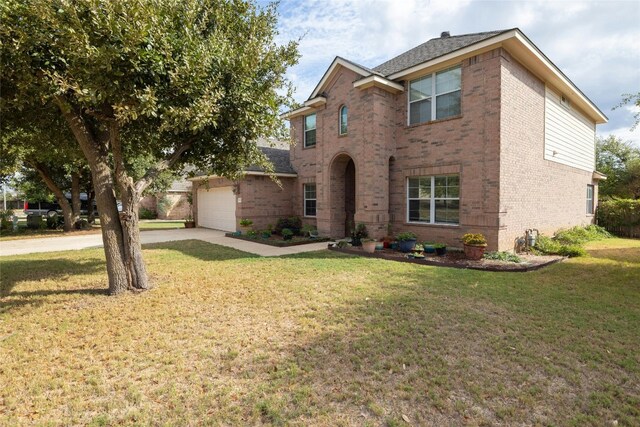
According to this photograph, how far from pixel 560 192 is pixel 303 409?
15499mm

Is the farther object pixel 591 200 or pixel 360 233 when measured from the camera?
pixel 591 200

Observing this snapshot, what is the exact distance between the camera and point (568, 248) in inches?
400

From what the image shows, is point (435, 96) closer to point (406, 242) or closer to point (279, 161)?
point (406, 242)

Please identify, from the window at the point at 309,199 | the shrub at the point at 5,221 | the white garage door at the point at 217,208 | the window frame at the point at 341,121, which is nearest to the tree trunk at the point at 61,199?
the shrub at the point at 5,221

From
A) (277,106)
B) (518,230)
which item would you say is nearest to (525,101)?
(518,230)

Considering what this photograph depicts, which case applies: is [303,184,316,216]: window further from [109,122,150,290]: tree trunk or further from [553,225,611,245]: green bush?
[553,225,611,245]: green bush

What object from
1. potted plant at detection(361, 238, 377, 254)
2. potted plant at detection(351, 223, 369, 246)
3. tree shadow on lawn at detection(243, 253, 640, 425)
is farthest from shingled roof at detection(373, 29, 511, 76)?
tree shadow on lawn at detection(243, 253, 640, 425)

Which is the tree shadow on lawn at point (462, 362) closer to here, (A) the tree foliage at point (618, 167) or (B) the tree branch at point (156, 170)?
(B) the tree branch at point (156, 170)

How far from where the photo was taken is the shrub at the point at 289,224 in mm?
15860

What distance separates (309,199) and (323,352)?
12948 mm

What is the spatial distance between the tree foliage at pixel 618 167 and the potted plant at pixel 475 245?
2496 centimetres

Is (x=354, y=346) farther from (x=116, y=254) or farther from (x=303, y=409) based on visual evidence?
(x=116, y=254)

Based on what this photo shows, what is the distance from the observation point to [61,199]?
18.5 m

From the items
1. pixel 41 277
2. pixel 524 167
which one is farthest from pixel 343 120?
pixel 41 277
